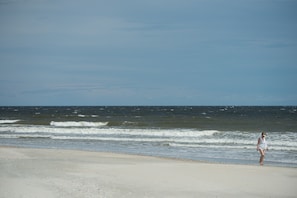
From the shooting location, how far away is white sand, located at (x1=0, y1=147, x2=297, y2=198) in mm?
9930

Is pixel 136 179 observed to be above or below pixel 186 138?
below

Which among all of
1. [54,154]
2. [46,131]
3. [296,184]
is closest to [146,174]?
[296,184]

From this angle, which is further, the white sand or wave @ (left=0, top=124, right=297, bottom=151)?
wave @ (left=0, top=124, right=297, bottom=151)

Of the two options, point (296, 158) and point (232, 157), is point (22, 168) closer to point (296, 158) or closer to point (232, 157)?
point (232, 157)

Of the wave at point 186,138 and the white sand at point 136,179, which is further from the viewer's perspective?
the wave at point 186,138

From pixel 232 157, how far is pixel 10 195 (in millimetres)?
12324

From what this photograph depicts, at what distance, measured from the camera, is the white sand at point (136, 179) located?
9.93 meters

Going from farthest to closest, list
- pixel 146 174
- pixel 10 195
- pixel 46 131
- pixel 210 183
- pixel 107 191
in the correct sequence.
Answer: pixel 46 131, pixel 146 174, pixel 210 183, pixel 107 191, pixel 10 195

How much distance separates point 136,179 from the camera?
473 inches

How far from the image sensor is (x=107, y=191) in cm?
993

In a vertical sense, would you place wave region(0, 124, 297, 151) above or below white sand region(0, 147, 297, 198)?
above

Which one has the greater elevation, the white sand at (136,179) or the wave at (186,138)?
the wave at (186,138)

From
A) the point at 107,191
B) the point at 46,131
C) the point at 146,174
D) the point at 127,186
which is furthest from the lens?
the point at 46,131

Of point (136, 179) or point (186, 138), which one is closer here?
point (136, 179)
